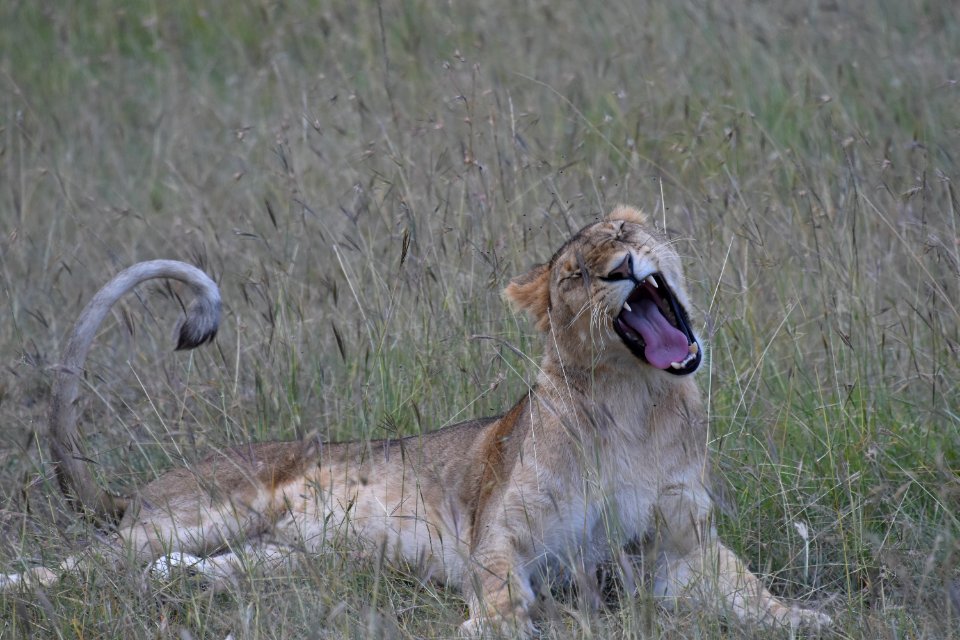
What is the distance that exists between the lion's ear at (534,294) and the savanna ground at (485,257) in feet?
0.62

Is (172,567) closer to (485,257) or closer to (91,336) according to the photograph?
(91,336)

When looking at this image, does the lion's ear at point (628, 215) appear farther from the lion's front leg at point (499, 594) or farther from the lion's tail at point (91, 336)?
the lion's tail at point (91, 336)

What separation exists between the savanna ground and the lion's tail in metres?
0.12

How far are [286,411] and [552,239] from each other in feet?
4.34

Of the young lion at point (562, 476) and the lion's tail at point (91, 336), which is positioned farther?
the lion's tail at point (91, 336)

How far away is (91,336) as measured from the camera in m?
3.79

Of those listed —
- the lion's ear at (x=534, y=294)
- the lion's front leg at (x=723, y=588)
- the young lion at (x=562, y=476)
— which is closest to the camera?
the lion's front leg at (x=723, y=588)

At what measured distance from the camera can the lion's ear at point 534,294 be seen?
3.77 m

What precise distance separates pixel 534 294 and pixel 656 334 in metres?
0.44

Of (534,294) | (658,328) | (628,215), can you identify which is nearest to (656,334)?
(658,328)

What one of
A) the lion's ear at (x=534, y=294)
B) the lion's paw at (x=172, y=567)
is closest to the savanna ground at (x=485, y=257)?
the lion's paw at (x=172, y=567)

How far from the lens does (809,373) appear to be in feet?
15.1

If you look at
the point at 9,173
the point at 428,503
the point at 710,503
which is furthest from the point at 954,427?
the point at 9,173

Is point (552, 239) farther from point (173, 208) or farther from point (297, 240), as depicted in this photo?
point (173, 208)
